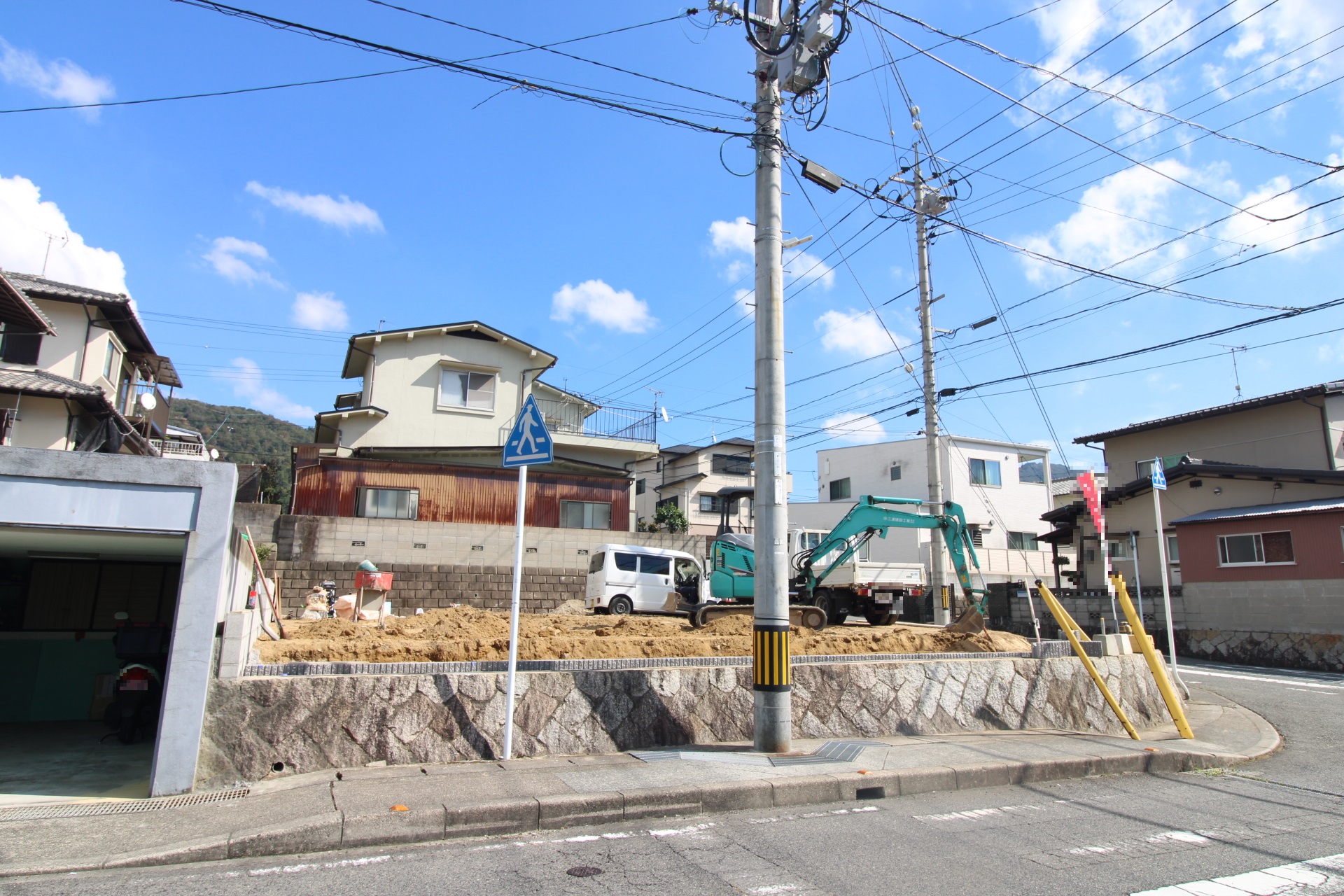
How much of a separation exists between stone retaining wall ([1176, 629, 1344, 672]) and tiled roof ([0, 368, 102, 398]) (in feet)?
87.5

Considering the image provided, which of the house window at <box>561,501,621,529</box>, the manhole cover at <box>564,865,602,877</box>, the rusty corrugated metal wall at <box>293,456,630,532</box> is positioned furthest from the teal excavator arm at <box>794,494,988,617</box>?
the manhole cover at <box>564,865,602,877</box>

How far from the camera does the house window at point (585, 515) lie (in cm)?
2467

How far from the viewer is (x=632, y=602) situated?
814 inches

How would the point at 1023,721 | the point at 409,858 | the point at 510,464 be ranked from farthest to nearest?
the point at 1023,721
the point at 510,464
the point at 409,858

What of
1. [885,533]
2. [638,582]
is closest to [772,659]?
[885,533]

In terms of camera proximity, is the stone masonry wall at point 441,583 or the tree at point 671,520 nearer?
the stone masonry wall at point 441,583

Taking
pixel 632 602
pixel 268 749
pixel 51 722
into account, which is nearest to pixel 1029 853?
pixel 268 749

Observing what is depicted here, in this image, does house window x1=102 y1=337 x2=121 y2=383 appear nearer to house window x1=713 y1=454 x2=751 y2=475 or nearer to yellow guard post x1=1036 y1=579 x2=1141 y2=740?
yellow guard post x1=1036 y1=579 x2=1141 y2=740

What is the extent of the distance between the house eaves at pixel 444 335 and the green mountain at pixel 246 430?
2209 cm

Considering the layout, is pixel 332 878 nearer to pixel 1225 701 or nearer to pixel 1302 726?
pixel 1302 726

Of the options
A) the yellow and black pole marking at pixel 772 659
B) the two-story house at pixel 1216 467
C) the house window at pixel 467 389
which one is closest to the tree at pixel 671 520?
the house window at pixel 467 389

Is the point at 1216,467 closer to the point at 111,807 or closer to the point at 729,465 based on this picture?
the point at 729,465

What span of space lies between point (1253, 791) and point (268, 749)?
879cm

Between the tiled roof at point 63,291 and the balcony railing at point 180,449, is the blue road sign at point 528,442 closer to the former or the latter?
the tiled roof at point 63,291
